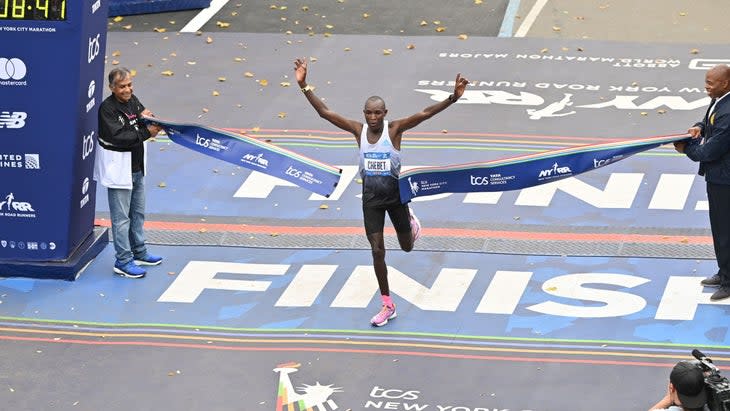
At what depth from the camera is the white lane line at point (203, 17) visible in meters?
20.3

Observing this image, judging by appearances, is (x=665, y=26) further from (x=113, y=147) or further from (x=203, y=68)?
(x=113, y=147)

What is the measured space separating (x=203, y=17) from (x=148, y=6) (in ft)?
3.22

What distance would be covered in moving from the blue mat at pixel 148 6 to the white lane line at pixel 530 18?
17.8 ft

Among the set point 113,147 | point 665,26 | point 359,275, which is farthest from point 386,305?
point 665,26

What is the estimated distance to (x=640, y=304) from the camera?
438 inches

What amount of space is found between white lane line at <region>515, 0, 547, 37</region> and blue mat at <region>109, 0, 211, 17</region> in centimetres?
542

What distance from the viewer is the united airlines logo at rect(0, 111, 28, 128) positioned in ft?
38.2

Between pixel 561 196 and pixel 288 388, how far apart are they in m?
4.78

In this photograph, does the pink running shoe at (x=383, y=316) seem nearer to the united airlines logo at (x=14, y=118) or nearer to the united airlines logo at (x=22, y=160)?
the united airlines logo at (x=22, y=160)

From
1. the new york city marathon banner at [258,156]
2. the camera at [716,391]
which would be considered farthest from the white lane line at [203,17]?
the camera at [716,391]

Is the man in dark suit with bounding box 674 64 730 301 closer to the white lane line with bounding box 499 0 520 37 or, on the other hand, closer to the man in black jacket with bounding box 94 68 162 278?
the man in black jacket with bounding box 94 68 162 278

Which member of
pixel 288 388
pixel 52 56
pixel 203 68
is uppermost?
pixel 52 56

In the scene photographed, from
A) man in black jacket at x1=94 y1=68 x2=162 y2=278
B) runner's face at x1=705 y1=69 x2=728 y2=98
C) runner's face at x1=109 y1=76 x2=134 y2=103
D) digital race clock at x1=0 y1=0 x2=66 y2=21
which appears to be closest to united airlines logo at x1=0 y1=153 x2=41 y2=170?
man in black jacket at x1=94 y1=68 x2=162 y2=278

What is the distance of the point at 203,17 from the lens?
68.7 ft
